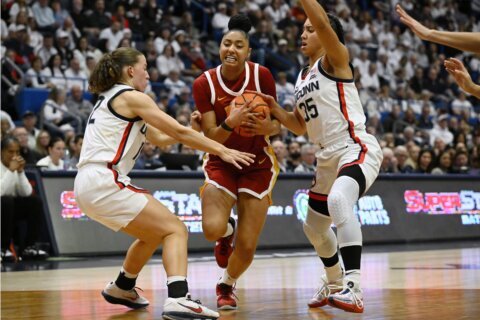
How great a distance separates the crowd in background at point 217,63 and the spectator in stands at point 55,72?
25 millimetres

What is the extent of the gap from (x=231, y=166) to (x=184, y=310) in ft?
5.46

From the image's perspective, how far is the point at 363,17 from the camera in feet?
80.1

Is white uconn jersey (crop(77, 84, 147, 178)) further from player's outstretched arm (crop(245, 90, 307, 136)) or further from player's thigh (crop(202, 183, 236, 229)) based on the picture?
player's outstretched arm (crop(245, 90, 307, 136))

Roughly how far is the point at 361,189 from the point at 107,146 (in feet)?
5.83

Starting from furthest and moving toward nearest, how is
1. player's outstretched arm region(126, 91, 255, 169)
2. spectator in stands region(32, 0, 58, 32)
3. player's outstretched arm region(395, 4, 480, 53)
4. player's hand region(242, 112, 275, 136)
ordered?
spectator in stands region(32, 0, 58, 32) < player's hand region(242, 112, 275, 136) < player's outstretched arm region(126, 91, 255, 169) < player's outstretched arm region(395, 4, 480, 53)

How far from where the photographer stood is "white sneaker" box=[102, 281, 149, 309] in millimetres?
6754

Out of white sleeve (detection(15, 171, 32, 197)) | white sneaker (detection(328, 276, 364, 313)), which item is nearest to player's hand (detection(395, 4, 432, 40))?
white sneaker (detection(328, 276, 364, 313))

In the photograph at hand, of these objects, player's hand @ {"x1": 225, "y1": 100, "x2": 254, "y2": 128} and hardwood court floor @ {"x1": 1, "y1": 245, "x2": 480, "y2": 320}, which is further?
player's hand @ {"x1": 225, "y1": 100, "x2": 254, "y2": 128}

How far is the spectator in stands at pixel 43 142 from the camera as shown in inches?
533

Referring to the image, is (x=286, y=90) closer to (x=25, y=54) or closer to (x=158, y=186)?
(x=25, y=54)

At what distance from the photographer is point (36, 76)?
15.7 metres

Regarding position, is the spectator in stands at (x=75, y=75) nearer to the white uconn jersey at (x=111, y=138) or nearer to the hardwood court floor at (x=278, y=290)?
the hardwood court floor at (x=278, y=290)

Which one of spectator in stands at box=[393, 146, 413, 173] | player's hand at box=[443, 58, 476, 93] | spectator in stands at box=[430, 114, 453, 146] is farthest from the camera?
spectator in stands at box=[430, 114, 453, 146]

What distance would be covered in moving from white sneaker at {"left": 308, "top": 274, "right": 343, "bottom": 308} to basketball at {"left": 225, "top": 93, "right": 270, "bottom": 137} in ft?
4.13
